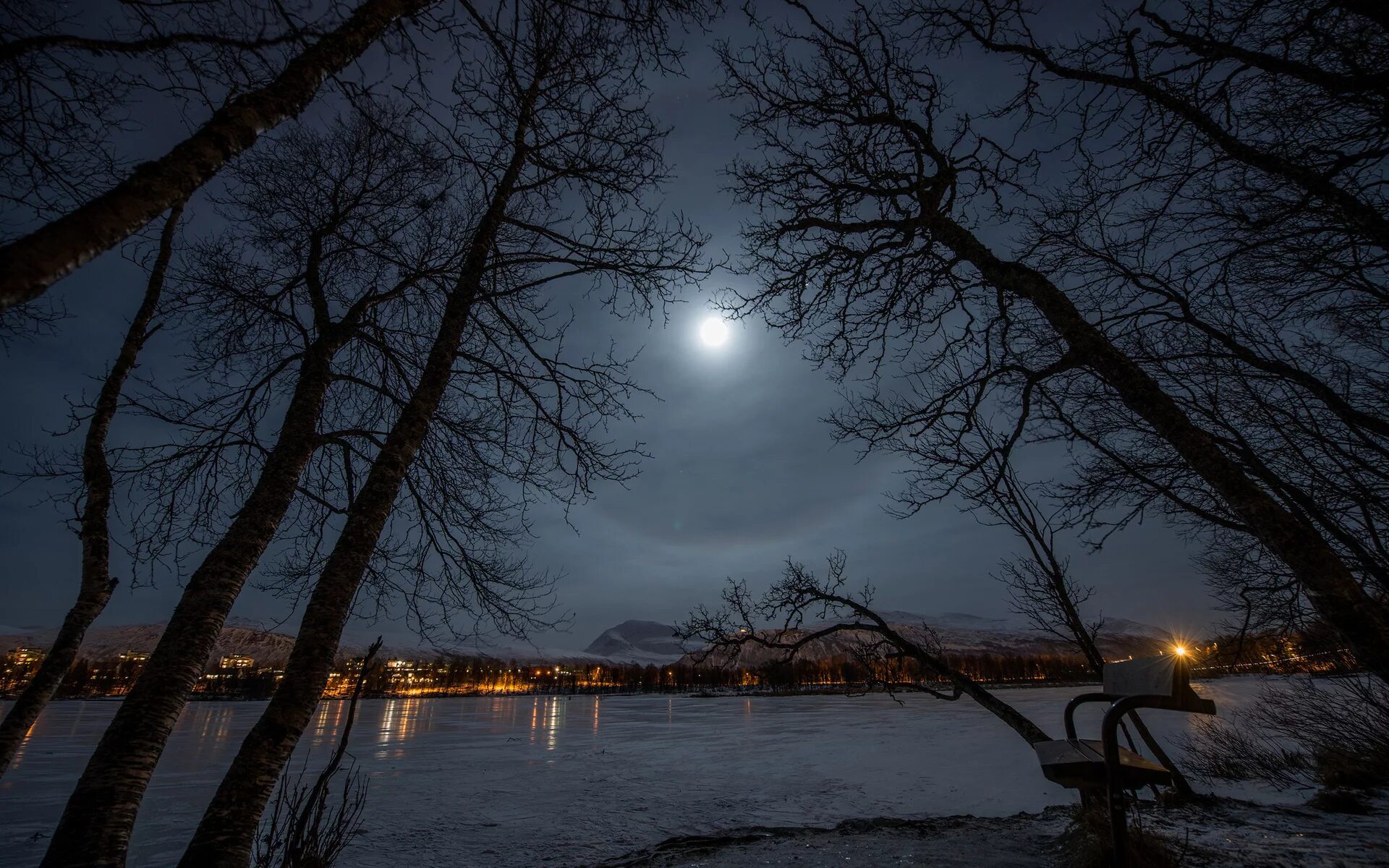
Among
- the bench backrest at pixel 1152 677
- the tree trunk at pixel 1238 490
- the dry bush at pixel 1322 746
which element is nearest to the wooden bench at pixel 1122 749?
the bench backrest at pixel 1152 677

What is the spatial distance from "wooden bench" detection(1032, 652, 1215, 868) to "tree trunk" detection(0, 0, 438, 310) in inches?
173

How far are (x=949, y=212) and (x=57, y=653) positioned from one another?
986 centimetres

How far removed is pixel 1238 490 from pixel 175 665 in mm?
6815

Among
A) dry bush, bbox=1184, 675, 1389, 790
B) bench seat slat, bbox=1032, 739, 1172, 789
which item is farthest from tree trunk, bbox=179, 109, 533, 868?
dry bush, bbox=1184, 675, 1389, 790

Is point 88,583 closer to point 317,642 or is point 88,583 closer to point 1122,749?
point 317,642

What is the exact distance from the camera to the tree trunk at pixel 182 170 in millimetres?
1416

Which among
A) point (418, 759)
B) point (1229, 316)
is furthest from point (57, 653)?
point (418, 759)

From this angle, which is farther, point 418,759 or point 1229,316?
point 418,759

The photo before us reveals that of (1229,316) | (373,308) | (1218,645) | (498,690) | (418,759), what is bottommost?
(498,690)

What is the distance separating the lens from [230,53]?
304cm

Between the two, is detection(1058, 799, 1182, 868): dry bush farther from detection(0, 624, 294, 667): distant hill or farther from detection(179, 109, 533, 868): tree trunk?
detection(0, 624, 294, 667): distant hill

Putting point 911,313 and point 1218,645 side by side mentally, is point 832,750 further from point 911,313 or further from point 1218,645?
point 911,313

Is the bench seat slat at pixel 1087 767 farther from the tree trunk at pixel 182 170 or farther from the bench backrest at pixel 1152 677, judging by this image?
the tree trunk at pixel 182 170

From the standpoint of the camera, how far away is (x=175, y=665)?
3.60 meters
